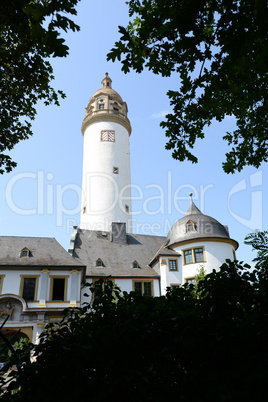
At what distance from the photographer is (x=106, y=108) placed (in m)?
47.5

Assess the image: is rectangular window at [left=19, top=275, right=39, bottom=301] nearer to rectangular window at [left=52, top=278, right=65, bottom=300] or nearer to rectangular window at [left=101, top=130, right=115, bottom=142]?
rectangular window at [left=52, top=278, right=65, bottom=300]

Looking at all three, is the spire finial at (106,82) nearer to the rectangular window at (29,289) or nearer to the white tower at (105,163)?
the white tower at (105,163)

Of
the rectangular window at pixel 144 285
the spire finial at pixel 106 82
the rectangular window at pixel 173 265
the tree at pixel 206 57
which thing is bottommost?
the tree at pixel 206 57

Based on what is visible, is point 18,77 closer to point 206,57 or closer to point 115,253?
point 206,57

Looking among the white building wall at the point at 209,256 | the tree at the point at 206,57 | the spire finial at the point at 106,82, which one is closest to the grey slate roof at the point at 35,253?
the white building wall at the point at 209,256

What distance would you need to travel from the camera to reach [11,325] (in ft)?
71.3

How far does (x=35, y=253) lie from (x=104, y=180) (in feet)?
58.6

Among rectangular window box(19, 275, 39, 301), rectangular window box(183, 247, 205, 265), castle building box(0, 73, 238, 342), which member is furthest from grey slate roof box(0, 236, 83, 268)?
rectangular window box(183, 247, 205, 265)

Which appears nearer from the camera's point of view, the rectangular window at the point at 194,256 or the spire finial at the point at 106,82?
the rectangular window at the point at 194,256

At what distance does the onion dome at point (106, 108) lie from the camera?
46.5 metres

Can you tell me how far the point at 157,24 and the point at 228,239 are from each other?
25992mm

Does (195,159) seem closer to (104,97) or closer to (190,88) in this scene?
(190,88)

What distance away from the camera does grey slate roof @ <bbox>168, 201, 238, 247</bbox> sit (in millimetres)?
27812

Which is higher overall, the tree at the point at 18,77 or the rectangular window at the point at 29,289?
the tree at the point at 18,77
